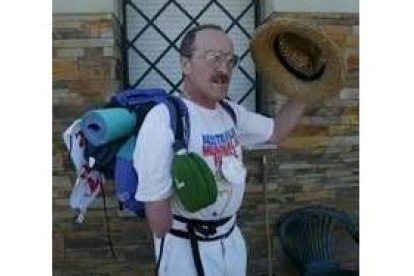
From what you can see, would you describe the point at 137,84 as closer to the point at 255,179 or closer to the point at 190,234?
the point at 255,179

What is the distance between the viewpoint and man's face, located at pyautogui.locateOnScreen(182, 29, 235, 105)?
10.5ft

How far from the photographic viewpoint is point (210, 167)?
124 inches

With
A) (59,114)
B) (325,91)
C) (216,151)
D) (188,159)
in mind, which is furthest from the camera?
(59,114)

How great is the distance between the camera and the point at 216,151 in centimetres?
321

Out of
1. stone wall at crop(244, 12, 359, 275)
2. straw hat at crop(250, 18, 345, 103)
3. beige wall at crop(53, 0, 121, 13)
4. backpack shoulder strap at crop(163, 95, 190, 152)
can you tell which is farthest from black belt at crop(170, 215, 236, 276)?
beige wall at crop(53, 0, 121, 13)

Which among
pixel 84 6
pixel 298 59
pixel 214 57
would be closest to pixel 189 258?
pixel 214 57

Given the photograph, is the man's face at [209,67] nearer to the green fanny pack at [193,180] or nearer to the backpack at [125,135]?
the backpack at [125,135]

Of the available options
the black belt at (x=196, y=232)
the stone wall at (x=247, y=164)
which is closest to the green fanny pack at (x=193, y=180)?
the black belt at (x=196, y=232)

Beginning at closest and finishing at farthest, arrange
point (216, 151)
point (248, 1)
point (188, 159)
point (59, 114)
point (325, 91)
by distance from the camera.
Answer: point (188, 159)
point (216, 151)
point (325, 91)
point (59, 114)
point (248, 1)

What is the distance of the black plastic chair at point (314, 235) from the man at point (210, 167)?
5.23 feet

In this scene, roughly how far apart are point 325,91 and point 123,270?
1.92 meters

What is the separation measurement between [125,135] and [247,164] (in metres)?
1.78

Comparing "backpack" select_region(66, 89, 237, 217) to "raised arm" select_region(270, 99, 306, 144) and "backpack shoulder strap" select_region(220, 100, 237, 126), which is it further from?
"raised arm" select_region(270, 99, 306, 144)

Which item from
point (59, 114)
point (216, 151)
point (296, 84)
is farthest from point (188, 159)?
point (59, 114)
